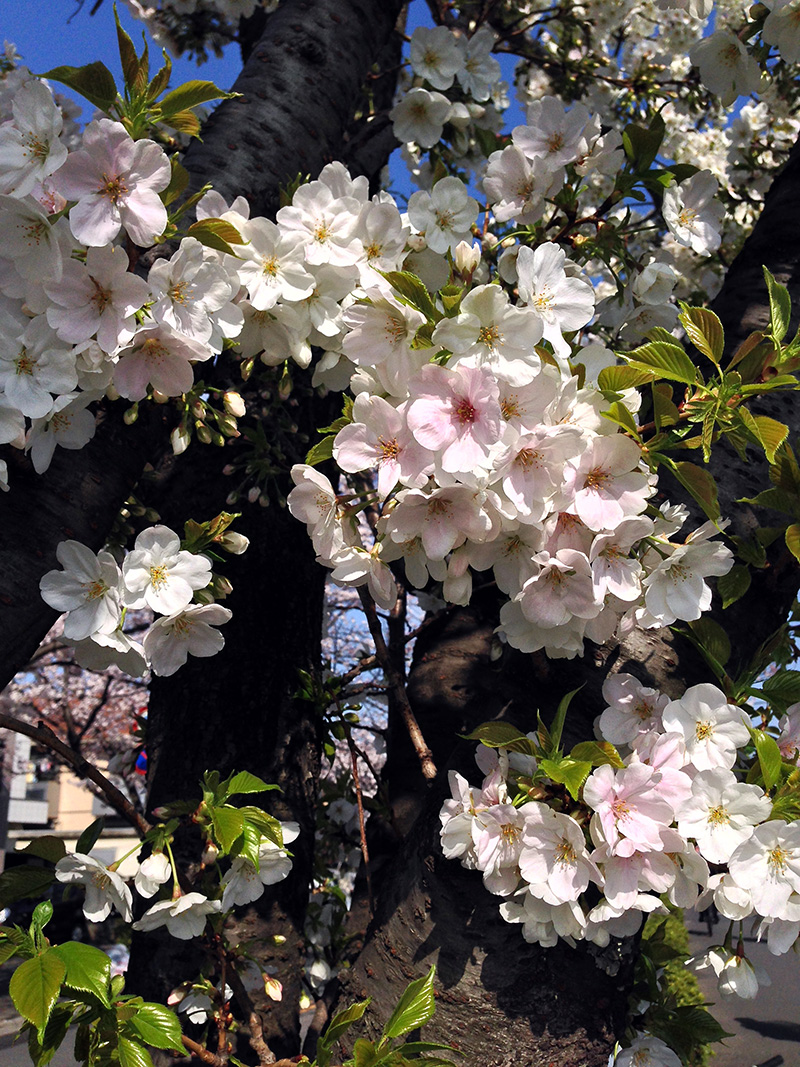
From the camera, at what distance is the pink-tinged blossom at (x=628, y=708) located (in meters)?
1.06

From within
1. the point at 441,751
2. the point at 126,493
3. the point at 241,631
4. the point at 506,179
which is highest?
the point at 506,179

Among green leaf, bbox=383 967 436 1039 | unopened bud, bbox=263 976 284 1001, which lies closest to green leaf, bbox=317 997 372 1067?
green leaf, bbox=383 967 436 1039

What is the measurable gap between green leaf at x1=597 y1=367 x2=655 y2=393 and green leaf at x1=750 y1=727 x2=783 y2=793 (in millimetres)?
482

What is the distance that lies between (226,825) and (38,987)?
0.29 m

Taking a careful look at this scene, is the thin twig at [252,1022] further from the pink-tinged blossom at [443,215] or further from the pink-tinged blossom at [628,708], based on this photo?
the pink-tinged blossom at [443,215]

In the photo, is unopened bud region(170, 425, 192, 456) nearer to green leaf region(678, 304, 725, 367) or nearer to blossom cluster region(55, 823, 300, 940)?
blossom cluster region(55, 823, 300, 940)

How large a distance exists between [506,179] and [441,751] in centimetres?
109

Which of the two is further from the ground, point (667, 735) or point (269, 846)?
point (667, 735)

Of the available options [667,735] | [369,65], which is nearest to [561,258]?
[667,735]

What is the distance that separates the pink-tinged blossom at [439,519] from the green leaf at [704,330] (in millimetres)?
358

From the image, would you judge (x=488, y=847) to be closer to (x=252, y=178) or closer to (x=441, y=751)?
(x=441, y=751)

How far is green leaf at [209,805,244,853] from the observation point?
105 cm

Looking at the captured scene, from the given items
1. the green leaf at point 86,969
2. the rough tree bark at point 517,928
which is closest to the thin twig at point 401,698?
the rough tree bark at point 517,928

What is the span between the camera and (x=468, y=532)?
0.91 metres
